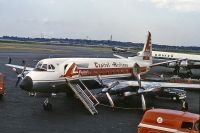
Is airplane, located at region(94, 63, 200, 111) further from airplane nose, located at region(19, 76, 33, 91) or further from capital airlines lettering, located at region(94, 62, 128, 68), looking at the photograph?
airplane nose, located at region(19, 76, 33, 91)

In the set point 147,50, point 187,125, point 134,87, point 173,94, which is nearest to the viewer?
point 187,125

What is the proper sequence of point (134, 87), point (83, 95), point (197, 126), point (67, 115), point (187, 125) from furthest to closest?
point (134, 87)
point (83, 95)
point (67, 115)
point (187, 125)
point (197, 126)

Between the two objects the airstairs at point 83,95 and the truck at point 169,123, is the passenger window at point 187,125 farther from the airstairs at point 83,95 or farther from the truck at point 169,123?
the airstairs at point 83,95

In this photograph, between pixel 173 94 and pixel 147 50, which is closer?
pixel 173 94

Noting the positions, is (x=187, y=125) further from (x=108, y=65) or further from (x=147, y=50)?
(x=147, y=50)

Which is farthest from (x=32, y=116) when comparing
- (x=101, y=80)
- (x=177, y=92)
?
(x=177, y=92)

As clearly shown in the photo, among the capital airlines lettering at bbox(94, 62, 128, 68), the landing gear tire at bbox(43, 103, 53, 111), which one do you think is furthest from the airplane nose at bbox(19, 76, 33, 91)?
the capital airlines lettering at bbox(94, 62, 128, 68)

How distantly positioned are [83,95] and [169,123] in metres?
15.7

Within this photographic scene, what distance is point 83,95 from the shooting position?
117ft

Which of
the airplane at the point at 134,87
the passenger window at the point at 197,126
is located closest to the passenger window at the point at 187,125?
the passenger window at the point at 197,126

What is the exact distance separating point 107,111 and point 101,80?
15.5 feet

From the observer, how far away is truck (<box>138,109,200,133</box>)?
2070cm

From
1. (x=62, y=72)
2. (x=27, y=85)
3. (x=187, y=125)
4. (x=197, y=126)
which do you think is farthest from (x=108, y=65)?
(x=197, y=126)

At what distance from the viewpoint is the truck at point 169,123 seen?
20.7m
